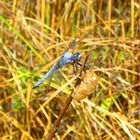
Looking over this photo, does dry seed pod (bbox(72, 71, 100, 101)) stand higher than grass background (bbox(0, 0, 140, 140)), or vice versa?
dry seed pod (bbox(72, 71, 100, 101))

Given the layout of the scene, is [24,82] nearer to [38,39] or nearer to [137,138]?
[38,39]

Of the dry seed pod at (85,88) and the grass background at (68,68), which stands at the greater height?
the dry seed pod at (85,88)

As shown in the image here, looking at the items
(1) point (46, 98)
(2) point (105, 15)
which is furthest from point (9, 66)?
(2) point (105, 15)

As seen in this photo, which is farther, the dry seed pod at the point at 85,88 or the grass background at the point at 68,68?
the grass background at the point at 68,68

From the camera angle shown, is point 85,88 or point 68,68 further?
point 68,68

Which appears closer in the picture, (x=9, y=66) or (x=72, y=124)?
(x=72, y=124)

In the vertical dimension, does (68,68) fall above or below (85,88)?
below

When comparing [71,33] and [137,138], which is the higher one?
[71,33]

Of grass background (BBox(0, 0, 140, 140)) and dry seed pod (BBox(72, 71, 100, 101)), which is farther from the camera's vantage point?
grass background (BBox(0, 0, 140, 140))
